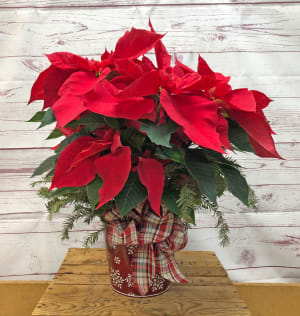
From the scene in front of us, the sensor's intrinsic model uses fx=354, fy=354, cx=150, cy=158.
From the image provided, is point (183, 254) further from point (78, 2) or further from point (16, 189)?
point (78, 2)

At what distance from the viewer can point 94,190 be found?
0.60m

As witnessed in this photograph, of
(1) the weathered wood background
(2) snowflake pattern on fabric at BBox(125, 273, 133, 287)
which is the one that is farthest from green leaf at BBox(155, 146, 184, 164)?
(1) the weathered wood background

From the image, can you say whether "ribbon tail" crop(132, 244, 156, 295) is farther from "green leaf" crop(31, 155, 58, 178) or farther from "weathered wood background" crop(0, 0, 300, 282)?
"weathered wood background" crop(0, 0, 300, 282)

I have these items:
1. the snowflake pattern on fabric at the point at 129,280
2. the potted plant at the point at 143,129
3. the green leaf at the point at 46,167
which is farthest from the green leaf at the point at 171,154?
the snowflake pattern on fabric at the point at 129,280

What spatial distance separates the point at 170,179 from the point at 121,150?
16 cm

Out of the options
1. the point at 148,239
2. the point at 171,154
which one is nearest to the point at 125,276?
the point at 148,239

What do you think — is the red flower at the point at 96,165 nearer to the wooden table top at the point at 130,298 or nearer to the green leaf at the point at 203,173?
the green leaf at the point at 203,173

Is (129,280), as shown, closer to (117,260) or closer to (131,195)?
(117,260)

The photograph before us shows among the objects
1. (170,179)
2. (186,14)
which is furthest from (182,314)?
(186,14)

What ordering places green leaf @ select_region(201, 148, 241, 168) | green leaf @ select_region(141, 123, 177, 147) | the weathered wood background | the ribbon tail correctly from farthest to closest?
the weathered wood background → the ribbon tail → green leaf @ select_region(201, 148, 241, 168) → green leaf @ select_region(141, 123, 177, 147)

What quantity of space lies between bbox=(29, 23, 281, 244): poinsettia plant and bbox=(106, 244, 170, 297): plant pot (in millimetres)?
181

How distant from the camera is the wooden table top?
78 centimetres

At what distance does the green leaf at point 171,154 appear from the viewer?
58 cm

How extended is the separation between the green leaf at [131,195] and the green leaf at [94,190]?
4cm
